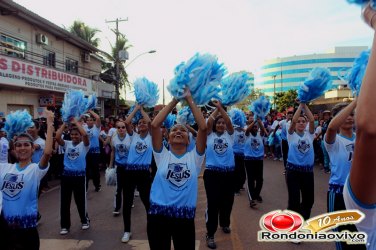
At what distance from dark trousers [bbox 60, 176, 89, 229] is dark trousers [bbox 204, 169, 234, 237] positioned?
2.29 m

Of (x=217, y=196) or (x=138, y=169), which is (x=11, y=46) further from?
(x=217, y=196)

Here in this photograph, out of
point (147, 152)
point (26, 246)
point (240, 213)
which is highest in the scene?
point (147, 152)

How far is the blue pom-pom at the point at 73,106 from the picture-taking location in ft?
16.9

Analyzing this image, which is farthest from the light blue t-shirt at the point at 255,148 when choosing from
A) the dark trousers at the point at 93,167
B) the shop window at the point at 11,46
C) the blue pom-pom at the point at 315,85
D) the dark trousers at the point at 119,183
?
the shop window at the point at 11,46

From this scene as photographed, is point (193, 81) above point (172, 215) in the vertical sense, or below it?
above

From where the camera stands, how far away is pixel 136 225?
234 inches

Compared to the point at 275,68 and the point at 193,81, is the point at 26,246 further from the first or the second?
the point at 275,68

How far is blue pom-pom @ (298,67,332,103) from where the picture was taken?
4578 mm

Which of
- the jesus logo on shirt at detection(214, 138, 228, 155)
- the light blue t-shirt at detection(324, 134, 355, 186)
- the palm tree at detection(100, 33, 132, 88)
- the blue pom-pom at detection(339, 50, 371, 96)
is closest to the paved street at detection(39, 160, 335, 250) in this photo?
the jesus logo on shirt at detection(214, 138, 228, 155)

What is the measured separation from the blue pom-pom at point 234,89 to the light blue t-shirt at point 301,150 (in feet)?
3.98

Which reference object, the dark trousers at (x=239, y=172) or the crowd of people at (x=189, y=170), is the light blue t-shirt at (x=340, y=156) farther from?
the dark trousers at (x=239, y=172)

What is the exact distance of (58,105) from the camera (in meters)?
18.1

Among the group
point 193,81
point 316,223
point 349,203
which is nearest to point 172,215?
point 193,81

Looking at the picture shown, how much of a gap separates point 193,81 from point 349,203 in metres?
2.20
